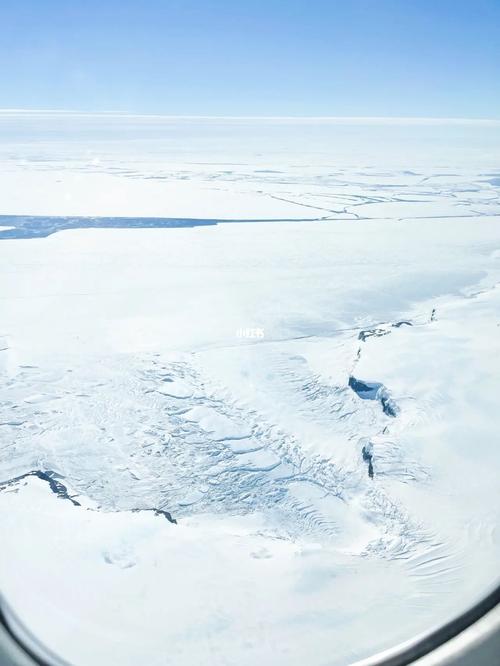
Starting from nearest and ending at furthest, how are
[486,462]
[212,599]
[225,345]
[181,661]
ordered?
1. [181,661]
2. [212,599]
3. [486,462]
4. [225,345]

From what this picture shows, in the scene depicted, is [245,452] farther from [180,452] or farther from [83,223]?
[83,223]

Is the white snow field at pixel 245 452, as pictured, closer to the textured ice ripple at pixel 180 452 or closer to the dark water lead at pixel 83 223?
the textured ice ripple at pixel 180 452

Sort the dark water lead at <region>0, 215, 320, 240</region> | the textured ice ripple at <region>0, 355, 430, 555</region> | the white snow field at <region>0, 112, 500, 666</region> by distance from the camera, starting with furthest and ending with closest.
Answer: the dark water lead at <region>0, 215, 320, 240</region> → the textured ice ripple at <region>0, 355, 430, 555</region> → the white snow field at <region>0, 112, 500, 666</region>

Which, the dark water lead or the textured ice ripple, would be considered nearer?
the textured ice ripple

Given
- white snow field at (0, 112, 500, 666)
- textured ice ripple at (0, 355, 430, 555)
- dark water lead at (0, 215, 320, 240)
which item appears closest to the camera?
white snow field at (0, 112, 500, 666)

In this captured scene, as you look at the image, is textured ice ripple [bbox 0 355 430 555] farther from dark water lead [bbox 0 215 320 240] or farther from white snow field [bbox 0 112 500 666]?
dark water lead [bbox 0 215 320 240]

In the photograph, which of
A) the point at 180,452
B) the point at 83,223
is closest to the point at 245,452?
the point at 180,452

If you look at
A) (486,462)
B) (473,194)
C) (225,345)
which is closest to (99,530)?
(486,462)

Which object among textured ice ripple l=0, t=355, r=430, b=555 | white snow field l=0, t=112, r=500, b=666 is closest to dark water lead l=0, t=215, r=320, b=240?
white snow field l=0, t=112, r=500, b=666

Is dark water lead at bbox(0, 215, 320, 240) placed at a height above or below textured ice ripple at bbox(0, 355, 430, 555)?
above

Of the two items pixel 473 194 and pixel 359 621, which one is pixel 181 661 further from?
pixel 473 194
